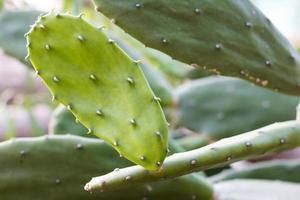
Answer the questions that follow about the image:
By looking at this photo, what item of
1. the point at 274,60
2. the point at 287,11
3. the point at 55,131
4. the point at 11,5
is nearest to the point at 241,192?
the point at 274,60

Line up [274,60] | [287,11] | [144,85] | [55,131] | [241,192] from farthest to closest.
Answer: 1. [287,11]
2. [55,131]
3. [241,192]
4. [274,60]
5. [144,85]

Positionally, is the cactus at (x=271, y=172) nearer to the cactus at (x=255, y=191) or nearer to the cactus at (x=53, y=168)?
the cactus at (x=255, y=191)

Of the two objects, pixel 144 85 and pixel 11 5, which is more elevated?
pixel 144 85

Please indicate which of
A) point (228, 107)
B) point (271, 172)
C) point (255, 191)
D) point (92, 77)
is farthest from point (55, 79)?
point (228, 107)

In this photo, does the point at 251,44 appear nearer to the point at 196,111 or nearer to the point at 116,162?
the point at 116,162

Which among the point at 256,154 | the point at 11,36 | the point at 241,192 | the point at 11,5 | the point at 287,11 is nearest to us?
the point at 256,154

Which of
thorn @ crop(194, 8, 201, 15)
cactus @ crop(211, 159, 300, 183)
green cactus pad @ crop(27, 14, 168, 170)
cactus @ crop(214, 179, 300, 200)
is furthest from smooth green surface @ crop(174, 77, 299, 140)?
green cactus pad @ crop(27, 14, 168, 170)

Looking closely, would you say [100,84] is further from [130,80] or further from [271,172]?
[271,172]
